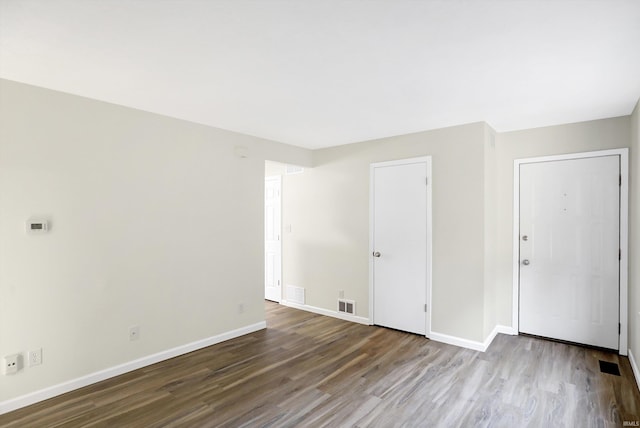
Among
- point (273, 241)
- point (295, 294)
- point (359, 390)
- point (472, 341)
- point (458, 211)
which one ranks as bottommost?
point (359, 390)

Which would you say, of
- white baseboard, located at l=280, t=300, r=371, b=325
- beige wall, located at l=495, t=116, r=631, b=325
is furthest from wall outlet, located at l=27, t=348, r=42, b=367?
beige wall, located at l=495, t=116, r=631, b=325

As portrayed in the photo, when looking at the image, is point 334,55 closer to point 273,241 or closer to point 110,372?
point 110,372

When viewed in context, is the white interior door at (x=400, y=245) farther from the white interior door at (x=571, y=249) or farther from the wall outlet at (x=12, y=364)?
the wall outlet at (x=12, y=364)

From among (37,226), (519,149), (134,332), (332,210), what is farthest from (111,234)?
(519,149)

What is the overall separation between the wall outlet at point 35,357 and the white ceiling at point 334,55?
2.09m

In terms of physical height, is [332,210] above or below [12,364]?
above

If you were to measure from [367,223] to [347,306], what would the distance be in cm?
122

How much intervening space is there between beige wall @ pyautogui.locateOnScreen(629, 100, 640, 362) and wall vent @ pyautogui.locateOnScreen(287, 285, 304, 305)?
152 inches

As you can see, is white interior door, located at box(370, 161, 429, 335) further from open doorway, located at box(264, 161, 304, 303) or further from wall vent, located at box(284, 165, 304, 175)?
open doorway, located at box(264, 161, 304, 303)

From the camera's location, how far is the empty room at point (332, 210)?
2012mm

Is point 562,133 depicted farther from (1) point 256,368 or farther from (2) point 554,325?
(1) point 256,368

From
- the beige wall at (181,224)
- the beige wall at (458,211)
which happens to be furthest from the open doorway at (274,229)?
the beige wall at (458,211)

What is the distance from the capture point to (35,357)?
8.66 feet

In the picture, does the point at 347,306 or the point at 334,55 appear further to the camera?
the point at 347,306
